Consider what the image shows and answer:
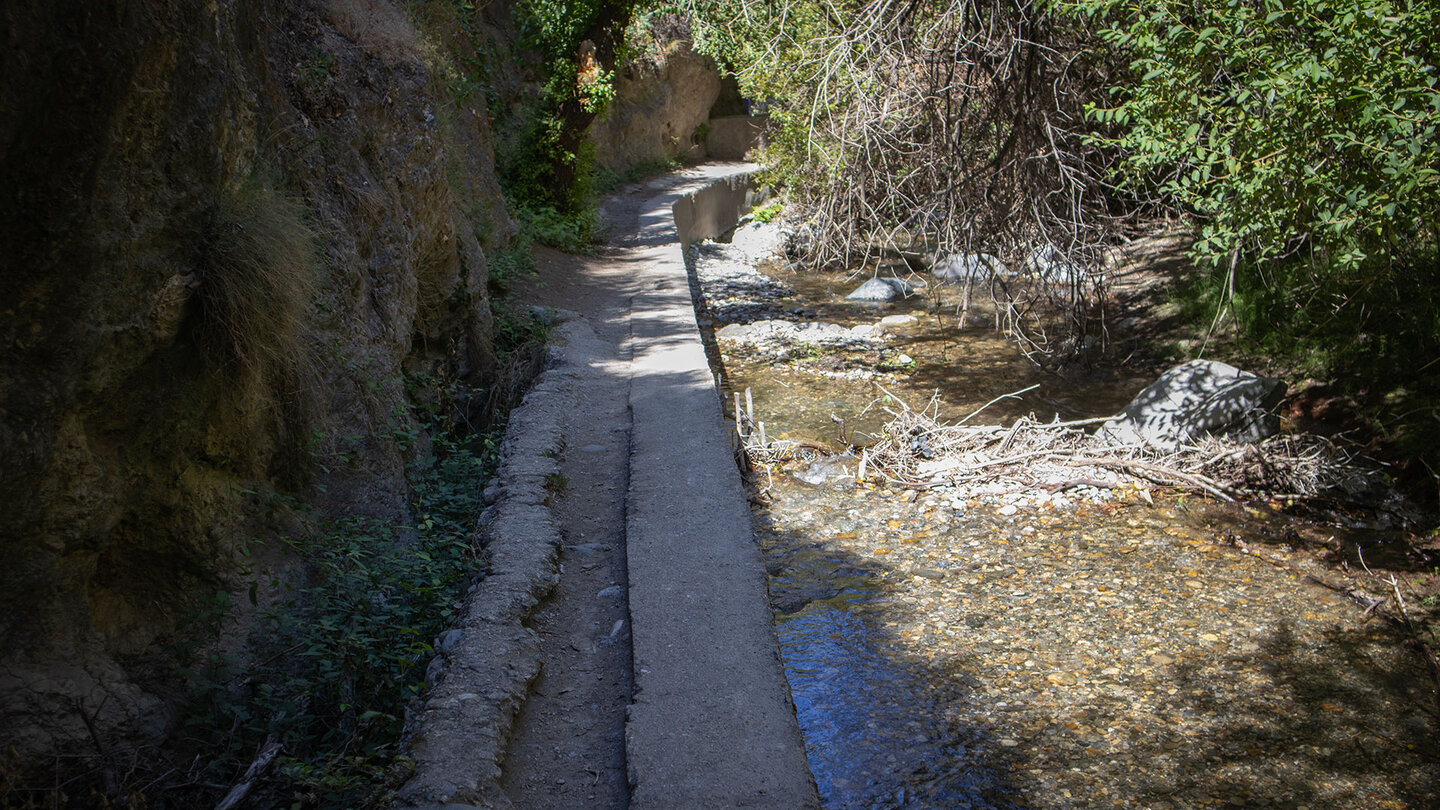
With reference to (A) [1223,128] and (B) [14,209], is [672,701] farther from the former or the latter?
(A) [1223,128]

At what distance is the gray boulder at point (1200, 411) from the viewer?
6.32 m

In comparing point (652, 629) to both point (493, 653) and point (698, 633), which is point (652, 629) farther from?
point (493, 653)

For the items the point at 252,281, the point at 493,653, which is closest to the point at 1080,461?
the point at 493,653

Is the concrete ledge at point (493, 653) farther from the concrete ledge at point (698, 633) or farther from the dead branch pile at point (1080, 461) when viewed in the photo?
the dead branch pile at point (1080, 461)

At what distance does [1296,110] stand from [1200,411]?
8.82ft

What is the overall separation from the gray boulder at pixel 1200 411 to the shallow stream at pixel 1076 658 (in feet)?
2.16

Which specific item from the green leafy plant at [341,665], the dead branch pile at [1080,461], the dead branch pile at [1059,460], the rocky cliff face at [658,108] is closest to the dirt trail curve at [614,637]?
the green leafy plant at [341,665]

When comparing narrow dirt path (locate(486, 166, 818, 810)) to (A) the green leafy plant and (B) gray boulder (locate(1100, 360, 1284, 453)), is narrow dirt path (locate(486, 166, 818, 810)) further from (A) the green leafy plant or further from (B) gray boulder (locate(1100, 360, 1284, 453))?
(B) gray boulder (locate(1100, 360, 1284, 453))

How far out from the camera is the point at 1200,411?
639 centimetres

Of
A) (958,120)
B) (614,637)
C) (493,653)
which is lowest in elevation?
(614,637)

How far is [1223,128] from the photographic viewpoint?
5082mm

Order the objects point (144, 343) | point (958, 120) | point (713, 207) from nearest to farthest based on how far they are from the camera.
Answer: point (144, 343) < point (958, 120) < point (713, 207)

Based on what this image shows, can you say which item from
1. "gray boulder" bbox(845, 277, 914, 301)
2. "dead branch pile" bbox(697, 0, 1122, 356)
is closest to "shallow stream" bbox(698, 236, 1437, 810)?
"dead branch pile" bbox(697, 0, 1122, 356)

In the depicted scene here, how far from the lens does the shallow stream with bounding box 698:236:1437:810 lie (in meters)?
3.58
